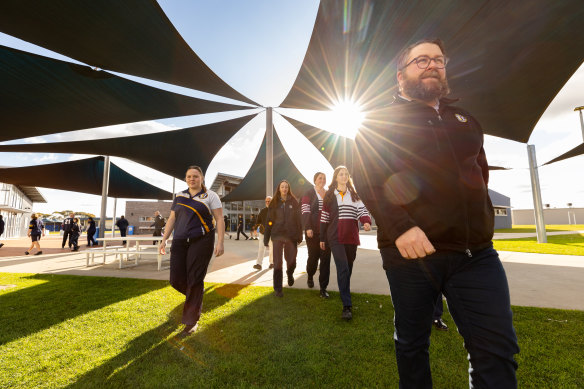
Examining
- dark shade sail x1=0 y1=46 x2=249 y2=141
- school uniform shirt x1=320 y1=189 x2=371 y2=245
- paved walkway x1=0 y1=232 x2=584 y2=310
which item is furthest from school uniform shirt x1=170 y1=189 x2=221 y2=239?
dark shade sail x1=0 y1=46 x2=249 y2=141

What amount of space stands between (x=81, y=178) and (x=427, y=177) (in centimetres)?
1950

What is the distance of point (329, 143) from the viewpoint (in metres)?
12.2

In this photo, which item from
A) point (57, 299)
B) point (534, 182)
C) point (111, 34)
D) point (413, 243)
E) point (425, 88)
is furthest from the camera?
point (534, 182)

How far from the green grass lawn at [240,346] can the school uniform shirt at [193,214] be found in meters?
1.05

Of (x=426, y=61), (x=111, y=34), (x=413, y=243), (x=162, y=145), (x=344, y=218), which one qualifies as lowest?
(x=413, y=243)

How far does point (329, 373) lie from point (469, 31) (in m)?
6.45

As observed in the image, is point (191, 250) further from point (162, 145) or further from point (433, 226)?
point (162, 145)

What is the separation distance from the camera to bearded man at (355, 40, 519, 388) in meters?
1.09

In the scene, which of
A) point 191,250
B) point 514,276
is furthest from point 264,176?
point 191,250

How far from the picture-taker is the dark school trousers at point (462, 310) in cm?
104

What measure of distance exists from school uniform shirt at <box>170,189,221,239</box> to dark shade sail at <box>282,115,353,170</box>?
24.6 ft

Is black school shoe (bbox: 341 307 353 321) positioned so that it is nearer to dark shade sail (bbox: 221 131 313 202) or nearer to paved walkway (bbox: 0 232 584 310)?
paved walkway (bbox: 0 232 584 310)

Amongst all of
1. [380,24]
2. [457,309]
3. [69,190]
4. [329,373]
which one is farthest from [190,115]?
[69,190]

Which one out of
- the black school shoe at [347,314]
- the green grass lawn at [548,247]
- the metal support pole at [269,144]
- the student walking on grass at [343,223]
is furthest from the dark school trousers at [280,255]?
the green grass lawn at [548,247]
